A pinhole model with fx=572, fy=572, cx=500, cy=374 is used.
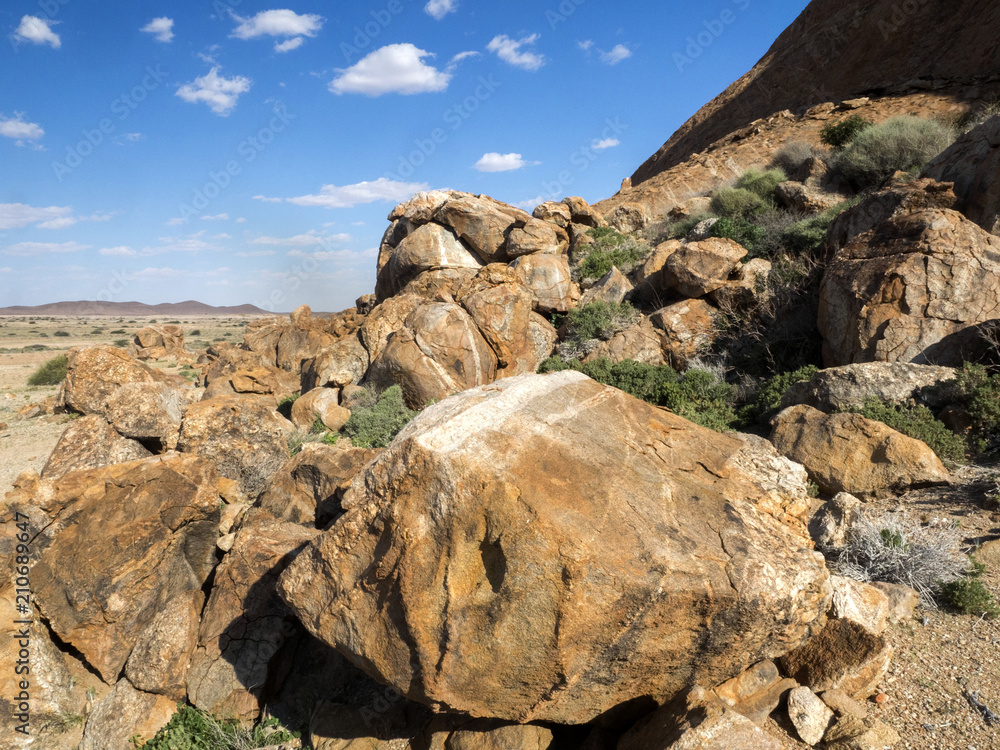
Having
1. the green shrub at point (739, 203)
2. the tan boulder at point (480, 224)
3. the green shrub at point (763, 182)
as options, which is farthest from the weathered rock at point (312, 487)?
the green shrub at point (763, 182)

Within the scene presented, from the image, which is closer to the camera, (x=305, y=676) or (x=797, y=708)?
(x=797, y=708)

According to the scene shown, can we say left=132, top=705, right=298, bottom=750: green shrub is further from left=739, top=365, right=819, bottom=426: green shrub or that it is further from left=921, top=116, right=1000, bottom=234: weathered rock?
left=921, top=116, right=1000, bottom=234: weathered rock

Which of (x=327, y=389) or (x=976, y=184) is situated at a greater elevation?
(x=976, y=184)

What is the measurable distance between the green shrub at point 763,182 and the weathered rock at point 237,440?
17081 millimetres

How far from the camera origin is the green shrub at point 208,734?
4.68 meters

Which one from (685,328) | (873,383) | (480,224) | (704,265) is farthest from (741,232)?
(873,383)

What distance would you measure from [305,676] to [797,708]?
4.01m

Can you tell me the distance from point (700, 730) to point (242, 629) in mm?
4092

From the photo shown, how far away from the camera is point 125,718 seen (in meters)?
5.09

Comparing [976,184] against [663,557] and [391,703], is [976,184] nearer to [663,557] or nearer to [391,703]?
[663,557]

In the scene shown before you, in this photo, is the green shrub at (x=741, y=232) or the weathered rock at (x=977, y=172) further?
the green shrub at (x=741, y=232)

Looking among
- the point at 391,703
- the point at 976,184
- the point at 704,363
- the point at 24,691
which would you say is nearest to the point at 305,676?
the point at 391,703

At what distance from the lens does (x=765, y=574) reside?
132 inches

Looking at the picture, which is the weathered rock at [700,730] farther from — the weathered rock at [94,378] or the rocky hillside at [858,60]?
the rocky hillside at [858,60]
